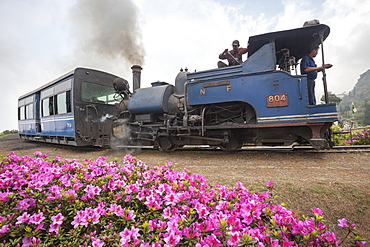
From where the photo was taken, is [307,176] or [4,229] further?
[307,176]

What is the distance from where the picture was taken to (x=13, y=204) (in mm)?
1401

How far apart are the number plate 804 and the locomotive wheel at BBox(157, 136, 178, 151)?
3324 mm

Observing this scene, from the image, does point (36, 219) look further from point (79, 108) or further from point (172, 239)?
point (79, 108)

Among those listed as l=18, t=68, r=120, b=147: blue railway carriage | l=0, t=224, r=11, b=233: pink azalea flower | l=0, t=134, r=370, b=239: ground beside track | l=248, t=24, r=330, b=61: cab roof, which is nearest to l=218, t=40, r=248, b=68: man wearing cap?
l=248, t=24, r=330, b=61: cab roof

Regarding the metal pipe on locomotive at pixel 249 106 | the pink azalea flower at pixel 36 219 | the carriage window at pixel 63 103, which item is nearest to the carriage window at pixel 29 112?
the carriage window at pixel 63 103

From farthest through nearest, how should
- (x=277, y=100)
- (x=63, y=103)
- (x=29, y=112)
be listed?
(x=29, y=112) → (x=63, y=103) → (x=277, y=100)

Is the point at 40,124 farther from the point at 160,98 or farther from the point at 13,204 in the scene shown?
the point at 13,204

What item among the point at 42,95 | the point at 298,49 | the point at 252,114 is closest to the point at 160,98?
the point at 252,114

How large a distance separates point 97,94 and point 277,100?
6.99 meters

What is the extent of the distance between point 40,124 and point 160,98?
796cm

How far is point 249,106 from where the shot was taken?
5.04 m

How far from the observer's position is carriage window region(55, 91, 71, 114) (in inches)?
287

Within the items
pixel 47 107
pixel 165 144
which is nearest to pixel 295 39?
pixel 165 144

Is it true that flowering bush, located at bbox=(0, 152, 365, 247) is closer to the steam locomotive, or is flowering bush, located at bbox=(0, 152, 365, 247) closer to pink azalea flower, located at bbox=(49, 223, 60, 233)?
pink azalea flower, located at bbox=(49, 223, 60, 233)
